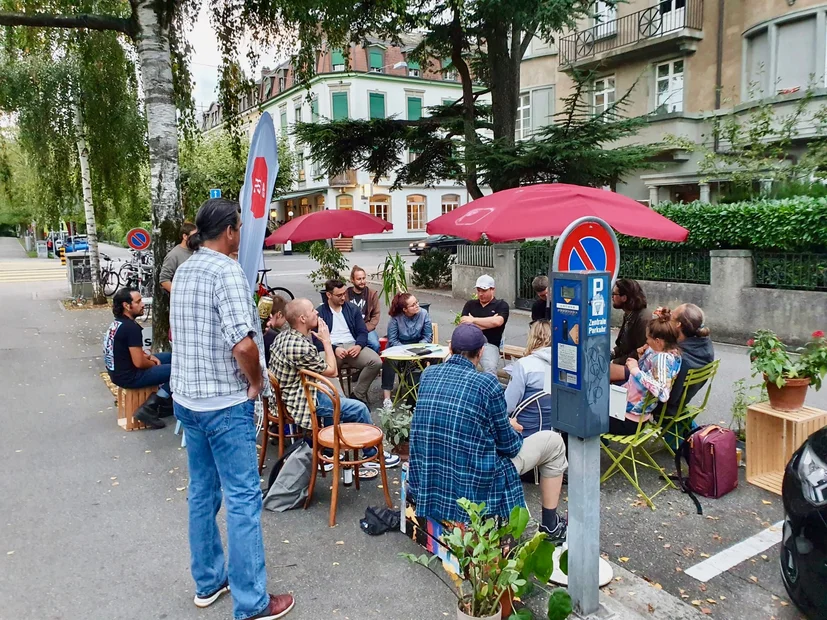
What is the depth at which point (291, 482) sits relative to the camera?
423cm

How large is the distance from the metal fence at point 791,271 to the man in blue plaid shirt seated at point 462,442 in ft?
23.4

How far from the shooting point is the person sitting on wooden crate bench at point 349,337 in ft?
21.4

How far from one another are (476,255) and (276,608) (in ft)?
38.4

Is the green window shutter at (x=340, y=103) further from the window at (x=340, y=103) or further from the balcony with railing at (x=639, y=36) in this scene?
the balcony with railing at (x=639, y=36)

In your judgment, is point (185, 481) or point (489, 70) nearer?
point (185, 481)

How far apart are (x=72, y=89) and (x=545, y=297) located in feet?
37.1

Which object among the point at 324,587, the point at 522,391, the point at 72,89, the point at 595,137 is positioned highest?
the point at 72,89

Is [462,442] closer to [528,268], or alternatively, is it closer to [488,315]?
[488,315]

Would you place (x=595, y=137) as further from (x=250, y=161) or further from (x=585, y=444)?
(x=585, y=444)

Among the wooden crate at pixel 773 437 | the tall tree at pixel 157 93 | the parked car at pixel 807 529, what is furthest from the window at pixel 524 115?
the parked car at pixel 807 529

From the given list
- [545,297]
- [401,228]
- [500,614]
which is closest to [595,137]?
[545,297]

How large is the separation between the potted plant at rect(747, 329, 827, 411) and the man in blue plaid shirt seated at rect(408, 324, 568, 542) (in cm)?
233

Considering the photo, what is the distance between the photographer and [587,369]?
2.70 m

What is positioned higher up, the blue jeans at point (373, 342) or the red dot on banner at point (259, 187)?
the red dot on banner at point (259, 187)
